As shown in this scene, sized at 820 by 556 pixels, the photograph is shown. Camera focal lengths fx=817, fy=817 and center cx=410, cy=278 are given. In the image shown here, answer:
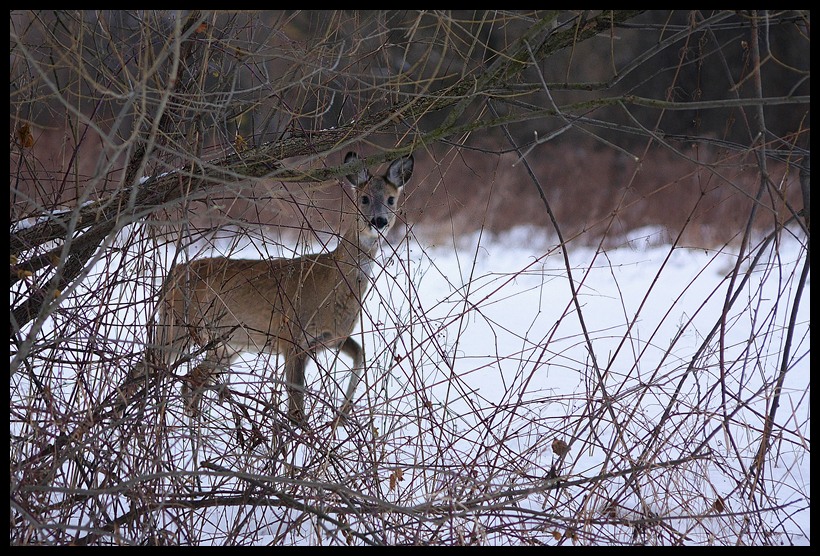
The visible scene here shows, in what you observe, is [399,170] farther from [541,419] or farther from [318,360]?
[541,419]

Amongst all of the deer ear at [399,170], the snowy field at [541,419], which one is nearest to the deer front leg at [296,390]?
the snowy field at [541,419]

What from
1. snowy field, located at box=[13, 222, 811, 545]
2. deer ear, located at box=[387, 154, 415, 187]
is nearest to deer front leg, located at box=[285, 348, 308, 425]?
snowy field, located at box=[13, 222, 811, 545]

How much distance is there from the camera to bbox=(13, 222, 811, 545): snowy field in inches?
116

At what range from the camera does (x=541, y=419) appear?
3.19 metres

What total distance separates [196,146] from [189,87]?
26.4 inches

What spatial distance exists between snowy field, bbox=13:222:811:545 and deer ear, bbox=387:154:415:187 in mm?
595

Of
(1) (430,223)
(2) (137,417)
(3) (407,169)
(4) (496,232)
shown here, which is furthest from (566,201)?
(2) (137,417)

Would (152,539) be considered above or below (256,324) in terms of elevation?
below

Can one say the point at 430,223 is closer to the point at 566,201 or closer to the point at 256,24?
the point at 566,201

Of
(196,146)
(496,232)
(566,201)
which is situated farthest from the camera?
(566,201)

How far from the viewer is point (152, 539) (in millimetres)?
2854

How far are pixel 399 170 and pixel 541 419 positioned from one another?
3.91 meters

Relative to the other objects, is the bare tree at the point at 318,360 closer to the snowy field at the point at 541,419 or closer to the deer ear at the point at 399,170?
the snowy field at the point at 541,419

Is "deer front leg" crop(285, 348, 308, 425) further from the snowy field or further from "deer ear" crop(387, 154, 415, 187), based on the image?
"deer ear" crop(387, 154, 415, 187)
